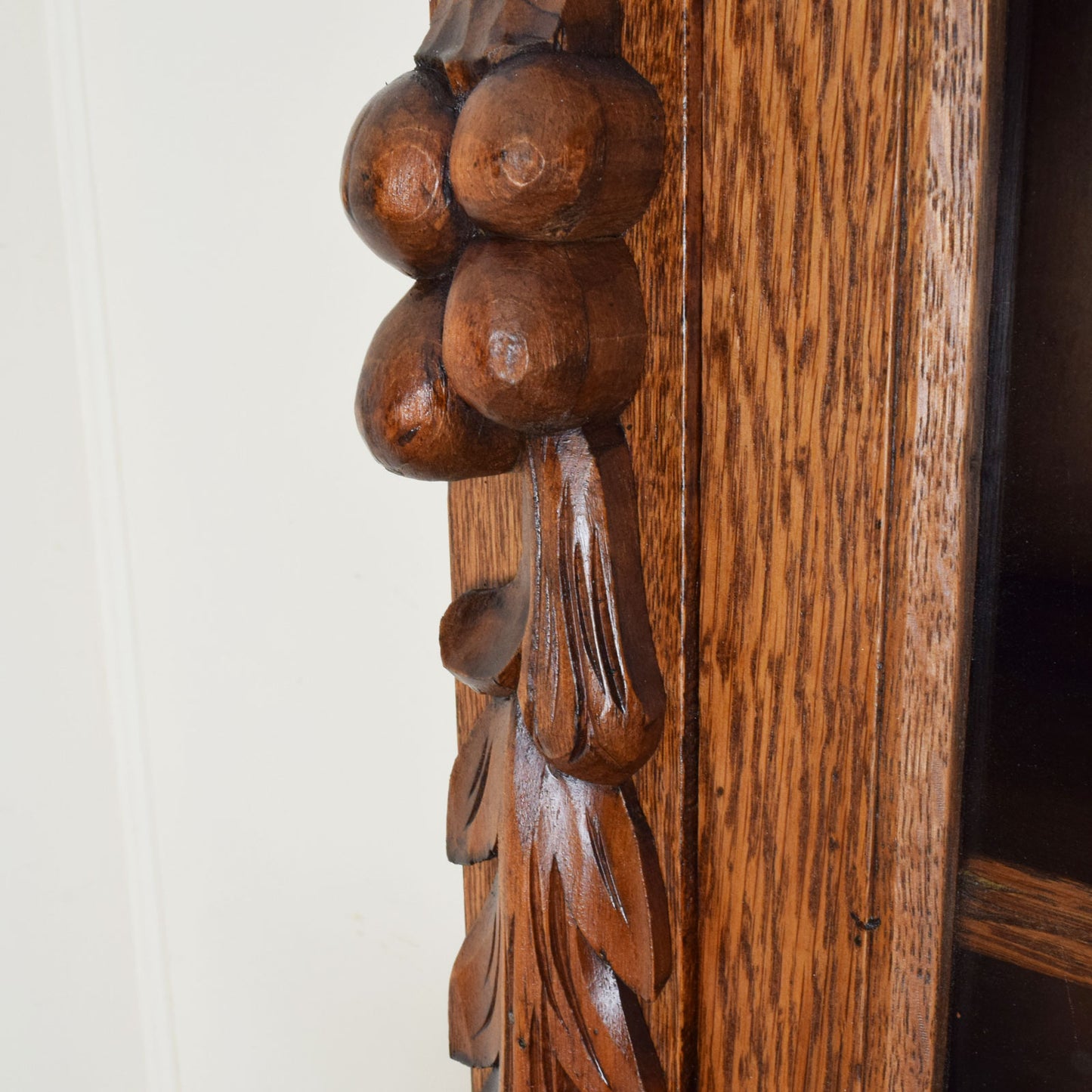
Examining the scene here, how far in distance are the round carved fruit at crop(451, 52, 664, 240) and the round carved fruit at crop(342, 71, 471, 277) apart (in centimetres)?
1

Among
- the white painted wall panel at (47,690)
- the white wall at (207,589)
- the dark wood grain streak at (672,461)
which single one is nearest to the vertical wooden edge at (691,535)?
the dark wood grain streak at (672,461)

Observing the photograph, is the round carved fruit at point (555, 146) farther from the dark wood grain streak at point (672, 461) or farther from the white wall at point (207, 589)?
the white wall at point (207, 589)

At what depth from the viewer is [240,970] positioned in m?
0.69

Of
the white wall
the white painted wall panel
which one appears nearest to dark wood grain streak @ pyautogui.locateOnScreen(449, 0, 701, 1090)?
the white wall

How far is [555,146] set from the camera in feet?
0.84

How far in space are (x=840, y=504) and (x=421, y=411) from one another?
0.12m

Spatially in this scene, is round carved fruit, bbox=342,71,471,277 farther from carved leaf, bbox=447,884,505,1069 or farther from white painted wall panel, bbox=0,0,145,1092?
white painted wall panel, bbox=0,0,145,1092

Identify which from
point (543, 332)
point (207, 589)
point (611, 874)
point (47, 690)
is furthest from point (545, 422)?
point (47, 690)

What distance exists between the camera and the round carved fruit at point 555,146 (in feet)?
0.84

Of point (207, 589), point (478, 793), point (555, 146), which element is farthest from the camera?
point (207, 589)

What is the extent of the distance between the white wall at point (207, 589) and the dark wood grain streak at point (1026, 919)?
12.2 inches

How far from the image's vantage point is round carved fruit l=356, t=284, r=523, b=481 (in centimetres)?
30

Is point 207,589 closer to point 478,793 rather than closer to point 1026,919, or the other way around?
point 478,793

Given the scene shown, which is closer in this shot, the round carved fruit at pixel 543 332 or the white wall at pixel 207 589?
the round carved fruit at pixel 543 332
